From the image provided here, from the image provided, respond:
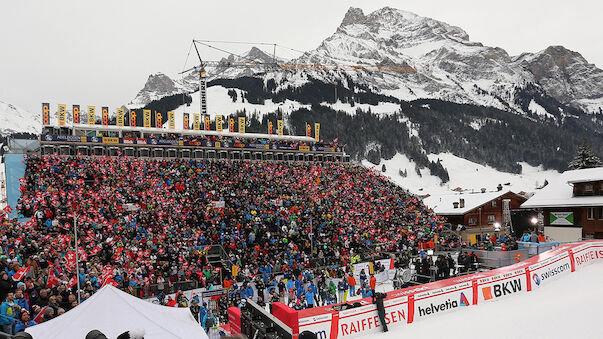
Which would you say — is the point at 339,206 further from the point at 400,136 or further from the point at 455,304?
the point at 400,136

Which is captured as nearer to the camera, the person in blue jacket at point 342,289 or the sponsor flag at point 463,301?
the sponsor flag at point 463,301

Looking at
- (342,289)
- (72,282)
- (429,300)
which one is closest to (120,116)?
(72,282)

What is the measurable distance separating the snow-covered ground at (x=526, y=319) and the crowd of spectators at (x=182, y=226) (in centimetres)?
801

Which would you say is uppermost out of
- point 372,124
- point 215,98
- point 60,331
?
point 215,98

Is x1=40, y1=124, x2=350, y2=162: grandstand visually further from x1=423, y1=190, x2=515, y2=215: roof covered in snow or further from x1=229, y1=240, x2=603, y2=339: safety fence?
x1=229, y1=240, x2=603, y2=339: safety fence

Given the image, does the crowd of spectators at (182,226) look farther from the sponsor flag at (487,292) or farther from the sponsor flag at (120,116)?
the sponsor flag at (120,116)

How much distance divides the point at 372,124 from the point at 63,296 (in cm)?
10455

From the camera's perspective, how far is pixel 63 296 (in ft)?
38.9

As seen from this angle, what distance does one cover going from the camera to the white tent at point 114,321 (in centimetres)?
800

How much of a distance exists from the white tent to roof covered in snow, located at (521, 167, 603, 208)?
32.1m

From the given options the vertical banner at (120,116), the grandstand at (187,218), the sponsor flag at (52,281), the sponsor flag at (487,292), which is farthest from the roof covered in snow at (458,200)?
the sponsor flag at (52,281)

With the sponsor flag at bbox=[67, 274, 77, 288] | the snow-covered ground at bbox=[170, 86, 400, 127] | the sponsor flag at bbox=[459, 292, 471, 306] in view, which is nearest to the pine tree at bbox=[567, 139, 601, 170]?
the sponsor flag at bbox=[459, 292, 471, 306]

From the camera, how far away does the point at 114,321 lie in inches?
330

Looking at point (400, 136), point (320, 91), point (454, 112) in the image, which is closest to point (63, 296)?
point (400, 136)
